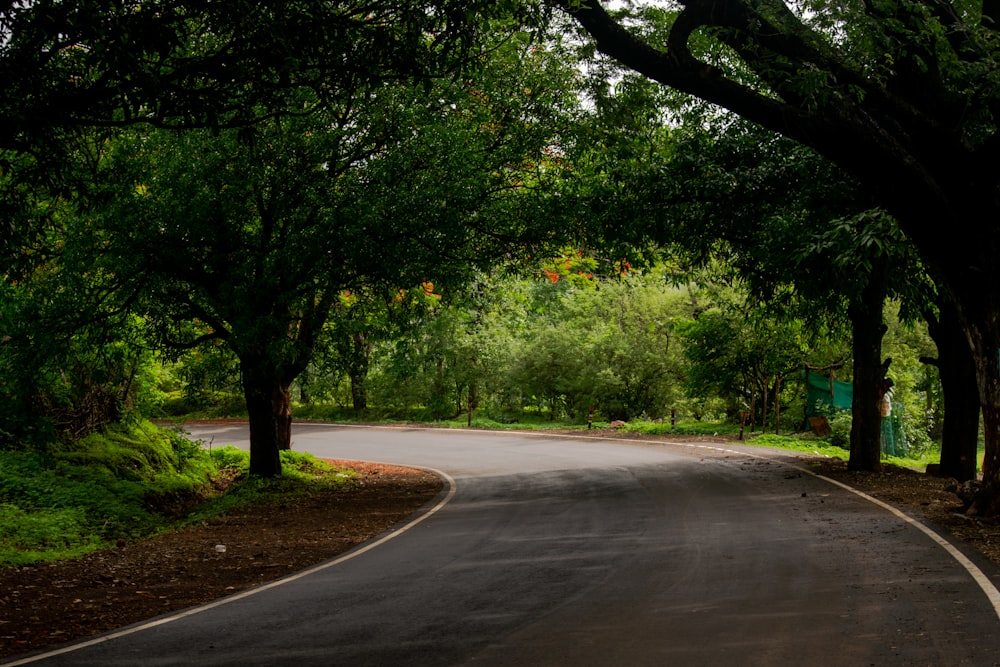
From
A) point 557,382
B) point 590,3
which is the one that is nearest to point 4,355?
point 590,3

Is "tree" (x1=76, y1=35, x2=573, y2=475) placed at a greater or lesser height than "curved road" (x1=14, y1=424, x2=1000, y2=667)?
greater

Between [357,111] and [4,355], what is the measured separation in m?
7.33

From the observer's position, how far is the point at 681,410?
34.9m

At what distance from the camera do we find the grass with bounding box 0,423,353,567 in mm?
13047

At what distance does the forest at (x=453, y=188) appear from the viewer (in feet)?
27.5

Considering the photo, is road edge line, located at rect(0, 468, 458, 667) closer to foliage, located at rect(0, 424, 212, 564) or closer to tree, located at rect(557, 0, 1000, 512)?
foliage, located at rect(0, 424, 212, 564)

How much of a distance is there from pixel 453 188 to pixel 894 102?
7.00 meters

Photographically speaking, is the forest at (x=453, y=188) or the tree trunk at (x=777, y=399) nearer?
the forest at (x=453, y=188)

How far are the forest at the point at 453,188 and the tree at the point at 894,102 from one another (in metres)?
0.04

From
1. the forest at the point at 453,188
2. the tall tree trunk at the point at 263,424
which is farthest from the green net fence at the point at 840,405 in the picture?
the tall tree trunk at the point at 263,424

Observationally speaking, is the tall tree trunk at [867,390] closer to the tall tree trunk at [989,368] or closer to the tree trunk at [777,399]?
the tall tree trunk at [989,368]

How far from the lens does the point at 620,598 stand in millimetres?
7922

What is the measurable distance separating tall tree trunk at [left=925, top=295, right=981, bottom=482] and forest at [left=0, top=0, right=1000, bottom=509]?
Answer: 7 centimetres

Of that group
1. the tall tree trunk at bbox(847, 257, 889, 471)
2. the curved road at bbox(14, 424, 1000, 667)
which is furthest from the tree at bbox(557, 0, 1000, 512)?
the tall tree trunk at bbox(847, 257, 889, 471)
